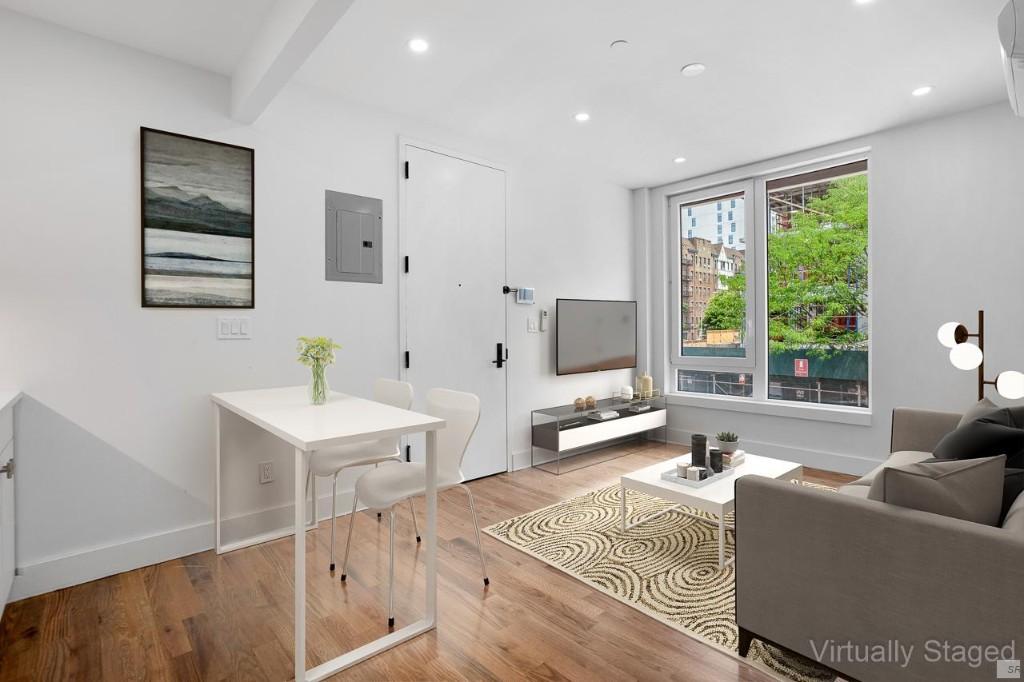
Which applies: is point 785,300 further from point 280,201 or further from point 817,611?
point 280,201

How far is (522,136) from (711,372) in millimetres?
2950

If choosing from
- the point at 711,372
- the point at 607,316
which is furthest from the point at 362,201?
the point at 711,372

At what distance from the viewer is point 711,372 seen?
521 cm

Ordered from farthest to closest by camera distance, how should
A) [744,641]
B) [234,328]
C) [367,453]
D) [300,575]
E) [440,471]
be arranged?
[234,328] → [367,453] → [440,471] → [744,641] → [300,575]

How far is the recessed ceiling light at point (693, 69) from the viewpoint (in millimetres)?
2927

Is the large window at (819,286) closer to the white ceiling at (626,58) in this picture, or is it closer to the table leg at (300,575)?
the white ceiling at (626,58)

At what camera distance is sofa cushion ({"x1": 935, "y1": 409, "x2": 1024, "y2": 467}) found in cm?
186

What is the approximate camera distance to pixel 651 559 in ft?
8.76

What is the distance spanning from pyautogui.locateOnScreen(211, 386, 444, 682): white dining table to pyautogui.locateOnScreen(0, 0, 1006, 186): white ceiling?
1823 mm

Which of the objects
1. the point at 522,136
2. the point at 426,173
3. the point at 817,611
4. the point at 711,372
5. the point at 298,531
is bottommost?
the point at 817,611

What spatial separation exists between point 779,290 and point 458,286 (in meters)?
2.94

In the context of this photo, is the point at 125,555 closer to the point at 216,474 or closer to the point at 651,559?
the point at 216,474

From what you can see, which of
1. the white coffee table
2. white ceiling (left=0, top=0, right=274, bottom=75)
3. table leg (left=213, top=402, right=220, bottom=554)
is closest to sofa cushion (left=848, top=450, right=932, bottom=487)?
the white coffee table

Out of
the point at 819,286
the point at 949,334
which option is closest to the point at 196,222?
the point at 949,334
